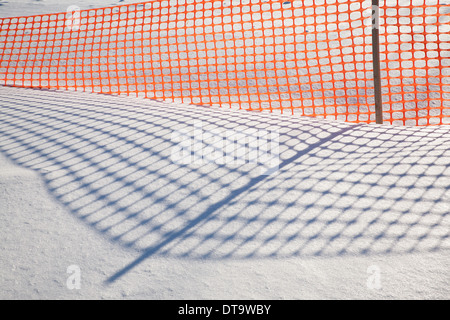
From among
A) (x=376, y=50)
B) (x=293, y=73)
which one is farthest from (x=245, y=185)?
(x=293, y=73)

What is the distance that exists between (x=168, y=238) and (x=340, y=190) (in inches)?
61.6

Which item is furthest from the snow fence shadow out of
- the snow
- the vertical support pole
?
the vertical support pole

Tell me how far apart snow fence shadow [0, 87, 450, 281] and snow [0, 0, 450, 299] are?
1 centimetres

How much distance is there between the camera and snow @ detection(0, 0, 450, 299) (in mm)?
2746

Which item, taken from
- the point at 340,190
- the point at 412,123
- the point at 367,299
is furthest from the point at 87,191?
the point at 412,123

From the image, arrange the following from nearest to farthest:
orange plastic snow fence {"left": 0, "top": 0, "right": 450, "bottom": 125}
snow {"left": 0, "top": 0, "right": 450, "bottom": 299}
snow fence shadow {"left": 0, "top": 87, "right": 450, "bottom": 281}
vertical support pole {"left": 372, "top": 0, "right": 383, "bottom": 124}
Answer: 1. snow {"left": 0, "top": 0, "right": 450, "bottom": 299}
2. snow fence shadow {"left": 0, "top": 87, "right": 450, "bottom": 281}
3. vertical support pole {"left": 372, "top": 0, "right": 383, "bottom": 124}
4. orange plastic snow fence {"left": 0, "top": 0, "right": 450, "bottom": 125}

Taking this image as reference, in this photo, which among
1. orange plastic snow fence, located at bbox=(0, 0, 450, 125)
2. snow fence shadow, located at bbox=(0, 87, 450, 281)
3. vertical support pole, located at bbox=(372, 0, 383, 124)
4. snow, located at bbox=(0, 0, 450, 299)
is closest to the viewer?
snow, located at bbox=(0, 0, 450, 299)

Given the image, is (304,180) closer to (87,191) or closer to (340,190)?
(340,190)

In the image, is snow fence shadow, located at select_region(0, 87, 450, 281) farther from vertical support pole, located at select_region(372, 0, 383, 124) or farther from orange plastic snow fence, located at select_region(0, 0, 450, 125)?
orange plastic snow fence, located at select_region(0, 0, 450, 125)

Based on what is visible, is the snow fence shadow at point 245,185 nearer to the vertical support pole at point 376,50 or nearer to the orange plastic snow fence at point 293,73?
the vertical support pole at point 376,50

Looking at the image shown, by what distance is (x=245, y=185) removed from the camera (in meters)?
3.82

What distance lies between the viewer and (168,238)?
10.4ft

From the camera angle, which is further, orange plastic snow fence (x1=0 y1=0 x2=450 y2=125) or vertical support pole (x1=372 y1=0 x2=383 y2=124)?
orange plastic snow fence (x1=0 y1=0 x2=450 y2=125)

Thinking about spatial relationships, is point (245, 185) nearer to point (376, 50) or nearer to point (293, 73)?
point (376, 50)
